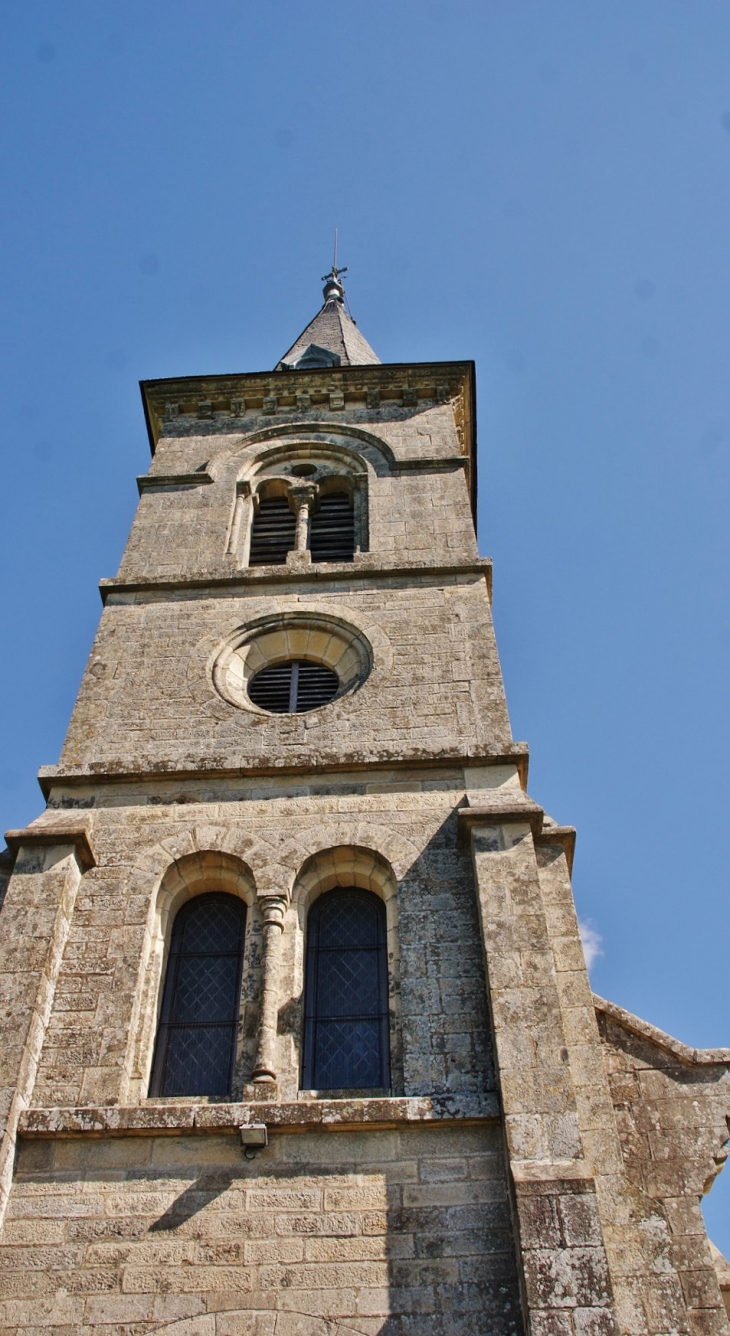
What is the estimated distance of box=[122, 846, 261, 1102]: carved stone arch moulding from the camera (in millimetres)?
7746

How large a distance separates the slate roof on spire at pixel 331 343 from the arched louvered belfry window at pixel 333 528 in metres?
3.82

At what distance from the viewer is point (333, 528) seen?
14336 mm

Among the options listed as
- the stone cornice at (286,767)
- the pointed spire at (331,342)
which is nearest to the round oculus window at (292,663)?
the stone cornice at (286,767)

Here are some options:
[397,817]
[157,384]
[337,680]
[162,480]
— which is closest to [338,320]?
[157,384]

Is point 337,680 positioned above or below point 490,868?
above

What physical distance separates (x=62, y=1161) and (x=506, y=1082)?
2647mm

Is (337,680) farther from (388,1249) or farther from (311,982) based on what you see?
(388,1249)

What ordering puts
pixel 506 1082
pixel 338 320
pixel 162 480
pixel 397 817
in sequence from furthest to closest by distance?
pixel 338 320 < pixel 162 480 < pixel 397 817 < pixel 506 1082

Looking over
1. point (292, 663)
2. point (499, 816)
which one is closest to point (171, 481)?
point (292, 663)

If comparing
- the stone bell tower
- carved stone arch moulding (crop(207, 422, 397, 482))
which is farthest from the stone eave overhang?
the stone bell tower

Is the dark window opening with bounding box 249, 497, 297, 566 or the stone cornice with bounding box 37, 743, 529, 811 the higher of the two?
the dark window opening with bounding box 249, 497, 297, 566

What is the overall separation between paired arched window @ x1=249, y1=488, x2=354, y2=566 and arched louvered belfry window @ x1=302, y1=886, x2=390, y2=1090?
576cm

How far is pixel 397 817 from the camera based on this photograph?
9039mm

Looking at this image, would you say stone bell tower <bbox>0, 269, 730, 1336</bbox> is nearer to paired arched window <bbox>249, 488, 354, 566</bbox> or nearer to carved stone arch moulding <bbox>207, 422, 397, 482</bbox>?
paired arched window <bbox>249, 488, 354, 566</bbox>
